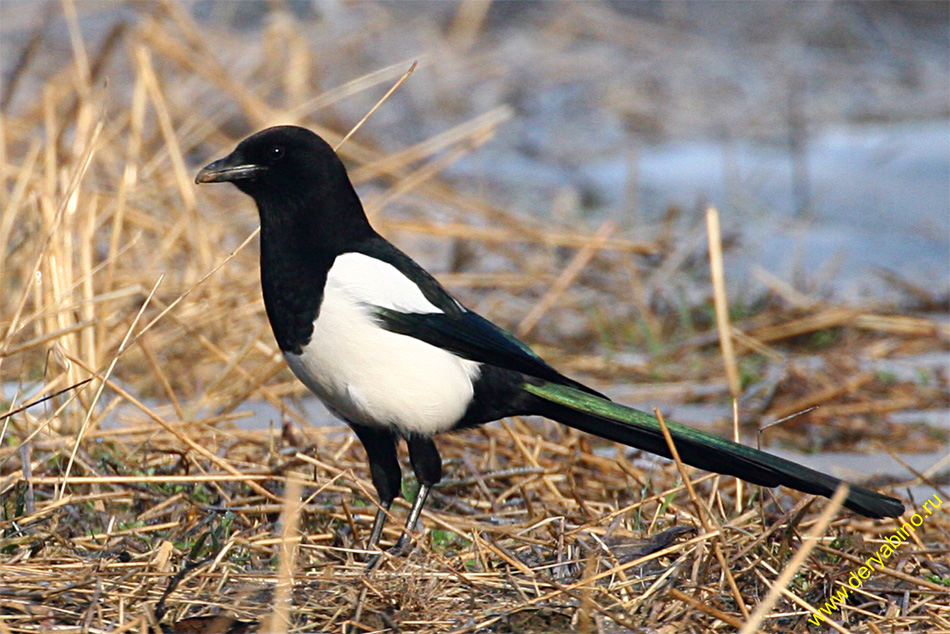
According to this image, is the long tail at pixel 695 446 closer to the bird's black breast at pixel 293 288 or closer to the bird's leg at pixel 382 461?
the bird's leg at pixel 382 461

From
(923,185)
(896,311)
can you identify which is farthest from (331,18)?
(896,311)

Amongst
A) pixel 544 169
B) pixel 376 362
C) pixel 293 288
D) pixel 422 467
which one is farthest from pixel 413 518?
pixel 544 169

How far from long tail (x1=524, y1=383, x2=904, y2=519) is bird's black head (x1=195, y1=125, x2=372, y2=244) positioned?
21.7 inches

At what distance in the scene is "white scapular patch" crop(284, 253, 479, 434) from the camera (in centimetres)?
236

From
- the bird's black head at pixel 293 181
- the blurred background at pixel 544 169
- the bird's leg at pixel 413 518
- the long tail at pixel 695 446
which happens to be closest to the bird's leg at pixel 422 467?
the bird's leg at pixel 413 518

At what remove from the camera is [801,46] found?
10453 millimetres

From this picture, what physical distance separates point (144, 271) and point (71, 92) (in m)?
2.28

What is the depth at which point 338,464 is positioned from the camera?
280cm

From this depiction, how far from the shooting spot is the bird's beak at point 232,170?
8.19ft

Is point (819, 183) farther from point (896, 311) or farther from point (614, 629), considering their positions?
point (614, 629)

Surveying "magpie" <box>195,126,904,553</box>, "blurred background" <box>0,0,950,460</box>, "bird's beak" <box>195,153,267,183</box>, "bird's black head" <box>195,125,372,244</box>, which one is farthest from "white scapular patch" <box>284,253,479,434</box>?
"blurred background" <box>0,0,950,460</box>

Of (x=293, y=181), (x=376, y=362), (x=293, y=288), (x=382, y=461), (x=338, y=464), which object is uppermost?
(x=293, y=181)

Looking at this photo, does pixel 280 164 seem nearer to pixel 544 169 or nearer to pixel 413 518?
pixel 413 518

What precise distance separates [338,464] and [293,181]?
703 millimetres
